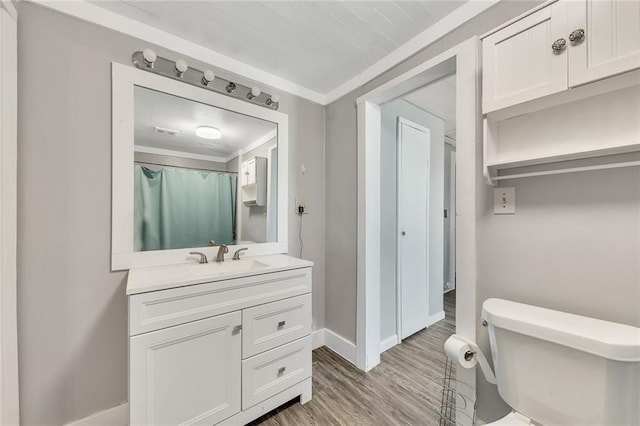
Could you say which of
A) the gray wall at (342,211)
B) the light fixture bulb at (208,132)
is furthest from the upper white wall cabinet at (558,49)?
the light fixture bulb at (208,132)

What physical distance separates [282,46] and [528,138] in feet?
5.17

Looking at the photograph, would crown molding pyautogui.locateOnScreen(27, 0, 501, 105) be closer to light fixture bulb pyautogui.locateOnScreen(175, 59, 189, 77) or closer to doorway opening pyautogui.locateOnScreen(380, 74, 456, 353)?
light fixture bulb pyautogui.locateOnScreen(175, 59, 189, 77)

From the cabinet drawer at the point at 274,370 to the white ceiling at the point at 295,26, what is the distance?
1.99 meters

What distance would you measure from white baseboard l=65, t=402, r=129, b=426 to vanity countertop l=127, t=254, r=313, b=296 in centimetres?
74

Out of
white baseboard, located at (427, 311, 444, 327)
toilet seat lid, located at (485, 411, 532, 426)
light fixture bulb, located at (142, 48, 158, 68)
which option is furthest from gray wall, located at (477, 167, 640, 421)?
light fixture bulb, located at (142, 48, 158, 68)

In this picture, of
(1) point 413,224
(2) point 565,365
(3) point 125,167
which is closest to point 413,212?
(1) point 413,224

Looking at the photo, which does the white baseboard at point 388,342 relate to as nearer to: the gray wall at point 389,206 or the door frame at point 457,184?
the gray wall at point 389,206

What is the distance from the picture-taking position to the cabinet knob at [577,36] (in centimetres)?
87

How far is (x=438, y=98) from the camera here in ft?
7.93

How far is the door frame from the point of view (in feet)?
4.17
